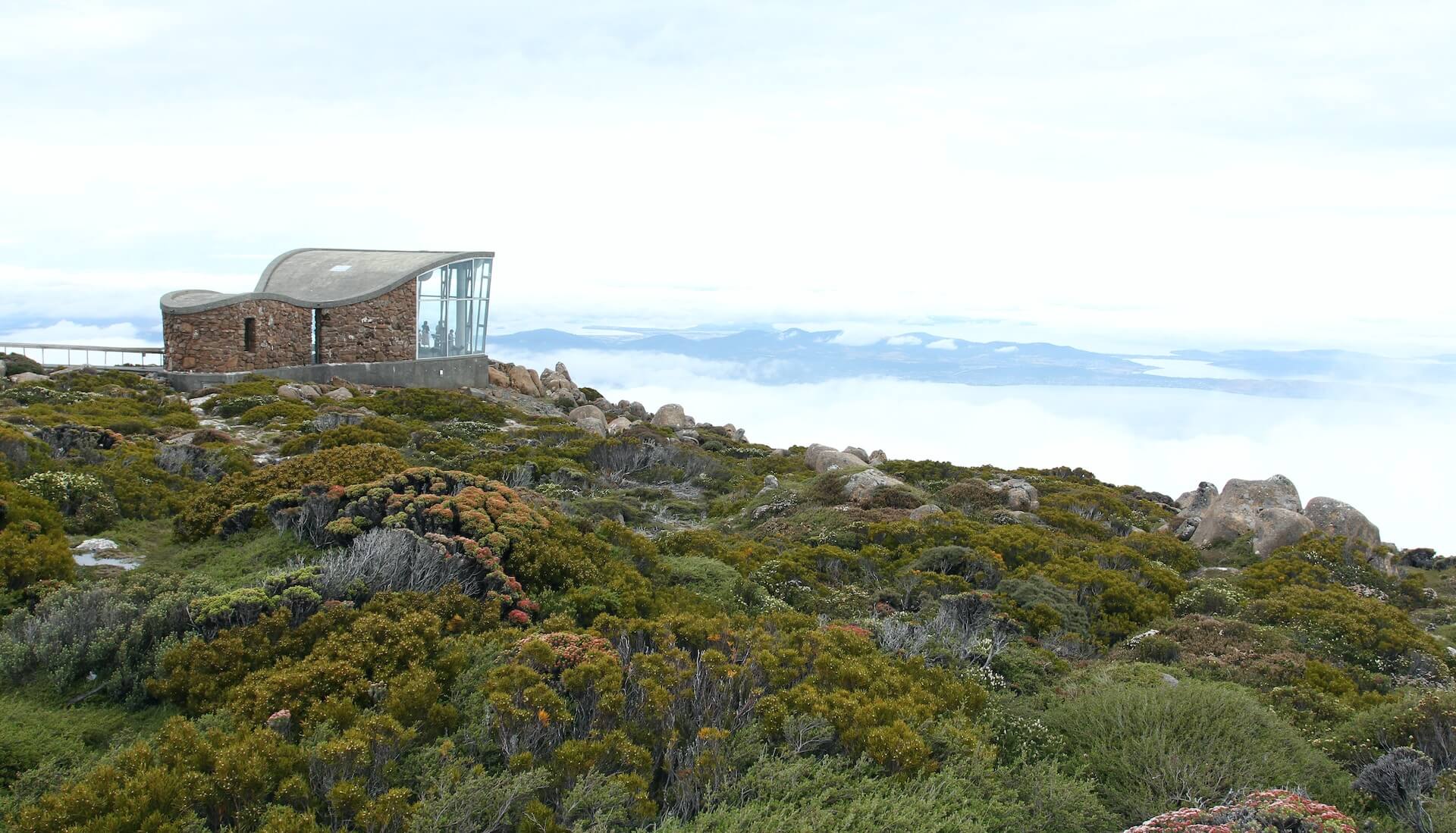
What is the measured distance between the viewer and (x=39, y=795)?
422 centimetres

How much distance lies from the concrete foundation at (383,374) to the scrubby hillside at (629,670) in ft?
35.0

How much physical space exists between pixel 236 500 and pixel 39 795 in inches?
222

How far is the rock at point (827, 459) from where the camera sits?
64.4ft

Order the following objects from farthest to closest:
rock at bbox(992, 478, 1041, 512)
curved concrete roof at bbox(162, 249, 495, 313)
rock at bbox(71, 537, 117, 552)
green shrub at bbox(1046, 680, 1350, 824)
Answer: curved concrete roof at bbox(162, 249, 495, 313), rock at bbox(992, 478, 1041, 512), rock at bbox(71, 537, 117, 552), green shrub at bbox(1046, 680, 1350, 824)

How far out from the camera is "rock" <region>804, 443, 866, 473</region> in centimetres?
1962

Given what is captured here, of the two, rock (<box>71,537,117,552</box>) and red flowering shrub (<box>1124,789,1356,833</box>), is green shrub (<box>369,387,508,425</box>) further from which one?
red flowering shrub (<box>1124,789,1356,833</box>)

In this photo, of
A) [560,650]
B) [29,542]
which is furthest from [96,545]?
[560,650]

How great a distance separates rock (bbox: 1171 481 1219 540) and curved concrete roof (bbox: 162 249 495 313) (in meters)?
21.4

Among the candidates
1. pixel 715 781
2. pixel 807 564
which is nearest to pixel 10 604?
pixel 715 781

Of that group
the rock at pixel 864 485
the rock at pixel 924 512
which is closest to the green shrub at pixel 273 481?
the rock at pixel 924 512

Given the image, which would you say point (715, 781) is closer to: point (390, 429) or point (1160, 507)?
point (390, 429)

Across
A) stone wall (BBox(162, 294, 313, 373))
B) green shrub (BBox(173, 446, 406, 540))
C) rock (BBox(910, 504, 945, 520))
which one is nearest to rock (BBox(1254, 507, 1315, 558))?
rock (BBox(910, 504, 945, 520))

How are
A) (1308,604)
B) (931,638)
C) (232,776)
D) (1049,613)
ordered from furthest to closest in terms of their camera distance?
(1308,604) → (1049,613) → (931,638) → (232,776)

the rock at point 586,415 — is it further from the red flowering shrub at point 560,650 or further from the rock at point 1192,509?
the red flowering shrub at point 560,650
